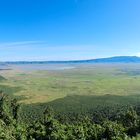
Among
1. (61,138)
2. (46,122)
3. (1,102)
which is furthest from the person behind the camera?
(1,102)

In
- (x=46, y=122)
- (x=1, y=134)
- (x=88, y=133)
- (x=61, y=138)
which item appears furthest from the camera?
(x=46, y=122)

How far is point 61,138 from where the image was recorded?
73000mm

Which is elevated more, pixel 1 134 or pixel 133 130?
pixel 1 134

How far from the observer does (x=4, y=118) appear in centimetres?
9500

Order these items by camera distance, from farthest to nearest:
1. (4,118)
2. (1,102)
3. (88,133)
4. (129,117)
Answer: (129,117), (1,102), (4,118), (88,133)

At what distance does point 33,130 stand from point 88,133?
15367 mm

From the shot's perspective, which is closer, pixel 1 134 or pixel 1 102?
pixel 1 134

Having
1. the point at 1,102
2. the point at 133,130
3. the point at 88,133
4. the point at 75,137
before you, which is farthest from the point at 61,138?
the point at 1,102

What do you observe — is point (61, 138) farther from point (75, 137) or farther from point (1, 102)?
point (1, 102)

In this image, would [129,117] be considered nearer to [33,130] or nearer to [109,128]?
[109,128]

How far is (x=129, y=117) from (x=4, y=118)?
150 feet

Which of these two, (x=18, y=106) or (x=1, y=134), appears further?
(x=18, y=106)

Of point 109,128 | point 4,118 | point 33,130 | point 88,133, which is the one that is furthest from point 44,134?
point 4,118

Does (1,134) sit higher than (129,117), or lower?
higher
